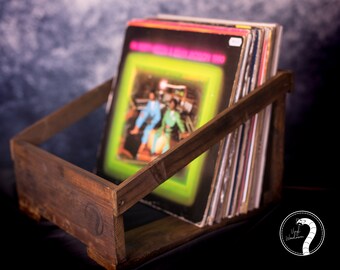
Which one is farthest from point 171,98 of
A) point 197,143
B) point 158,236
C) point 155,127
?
point 158,236

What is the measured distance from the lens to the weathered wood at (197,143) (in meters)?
1.20

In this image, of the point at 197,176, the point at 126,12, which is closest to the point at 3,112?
the point at 126,12

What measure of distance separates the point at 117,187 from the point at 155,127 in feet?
1.43

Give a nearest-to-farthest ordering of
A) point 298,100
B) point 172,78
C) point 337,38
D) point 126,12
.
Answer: point 172,78 → point 337,38 → point 298,100 → point 126,12

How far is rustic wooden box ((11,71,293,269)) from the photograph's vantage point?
122 cm

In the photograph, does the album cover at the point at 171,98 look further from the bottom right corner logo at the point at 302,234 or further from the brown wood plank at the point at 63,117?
the bottom right corner logo at the point at 302,234

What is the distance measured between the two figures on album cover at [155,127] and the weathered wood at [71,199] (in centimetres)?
30

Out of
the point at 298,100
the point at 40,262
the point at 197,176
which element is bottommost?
the point at 40,262

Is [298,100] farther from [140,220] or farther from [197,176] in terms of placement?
[140,220]

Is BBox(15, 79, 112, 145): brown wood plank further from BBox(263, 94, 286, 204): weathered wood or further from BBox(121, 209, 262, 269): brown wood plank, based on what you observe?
BBox(263, 94, 286, 204): weathered wood

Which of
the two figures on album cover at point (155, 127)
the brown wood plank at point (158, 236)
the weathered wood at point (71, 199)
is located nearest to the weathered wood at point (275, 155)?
the brown wood plank at point (158, 236)

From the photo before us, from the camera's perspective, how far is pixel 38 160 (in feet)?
4.76

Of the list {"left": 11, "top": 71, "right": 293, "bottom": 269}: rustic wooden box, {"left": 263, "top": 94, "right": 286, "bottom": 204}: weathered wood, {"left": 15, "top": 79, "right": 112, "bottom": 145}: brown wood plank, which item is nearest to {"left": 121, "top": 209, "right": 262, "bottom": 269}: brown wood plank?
{"left": 11, "top": 71, "right": 293, "bottom": 269}: rustic wooden box

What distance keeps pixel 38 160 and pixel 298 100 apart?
0.87m
